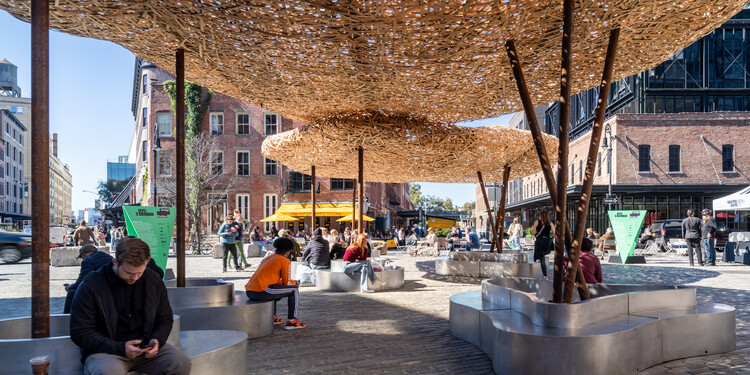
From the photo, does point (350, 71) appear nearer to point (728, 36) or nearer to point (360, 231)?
point (360, 231)

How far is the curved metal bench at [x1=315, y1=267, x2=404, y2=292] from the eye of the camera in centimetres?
1238

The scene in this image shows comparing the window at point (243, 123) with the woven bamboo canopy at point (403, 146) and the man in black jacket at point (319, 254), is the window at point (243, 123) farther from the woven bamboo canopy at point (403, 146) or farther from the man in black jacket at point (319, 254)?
the man in black jacket at point (319, 254)

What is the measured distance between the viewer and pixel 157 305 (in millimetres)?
4156

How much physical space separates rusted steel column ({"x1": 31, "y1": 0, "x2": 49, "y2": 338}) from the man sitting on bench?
3.77m

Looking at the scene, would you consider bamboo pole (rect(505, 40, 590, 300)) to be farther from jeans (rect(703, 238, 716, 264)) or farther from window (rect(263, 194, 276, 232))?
window (rect(263, 194, 276, 232))

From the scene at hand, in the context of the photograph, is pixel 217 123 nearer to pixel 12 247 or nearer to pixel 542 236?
pixel 12 247

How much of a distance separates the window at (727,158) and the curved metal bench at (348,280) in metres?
31.7

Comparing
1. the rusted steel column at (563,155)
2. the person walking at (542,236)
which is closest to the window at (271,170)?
the person walking at (542,236)

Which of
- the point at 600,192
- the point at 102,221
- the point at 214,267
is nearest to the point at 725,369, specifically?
the point at 214,267

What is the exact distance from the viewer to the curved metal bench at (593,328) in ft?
16.6

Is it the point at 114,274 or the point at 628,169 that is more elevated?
the point at 628,169

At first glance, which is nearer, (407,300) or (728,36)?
(407,300)

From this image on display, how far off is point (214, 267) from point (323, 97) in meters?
10.9

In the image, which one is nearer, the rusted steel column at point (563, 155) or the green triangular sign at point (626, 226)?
the rusted steel column at point (563, 155)
